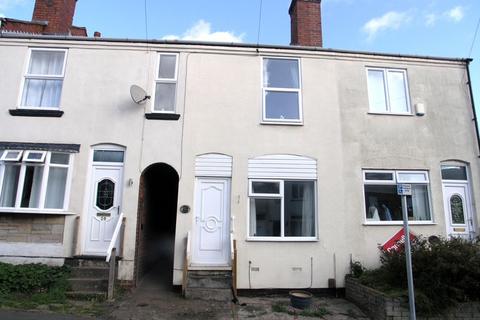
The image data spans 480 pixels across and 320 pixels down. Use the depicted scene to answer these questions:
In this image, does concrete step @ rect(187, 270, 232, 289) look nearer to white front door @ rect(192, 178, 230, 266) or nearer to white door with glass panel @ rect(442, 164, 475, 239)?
white front door @ rect(192, 178, 230, 266)

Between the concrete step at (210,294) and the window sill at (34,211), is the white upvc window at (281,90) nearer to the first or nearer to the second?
the concrete step at (210,294)

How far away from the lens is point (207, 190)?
28.7ft

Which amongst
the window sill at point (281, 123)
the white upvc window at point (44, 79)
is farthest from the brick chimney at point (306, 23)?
the white upvc window at point (44, 79)

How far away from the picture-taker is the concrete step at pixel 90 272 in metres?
7.77

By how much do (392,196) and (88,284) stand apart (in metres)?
7.57

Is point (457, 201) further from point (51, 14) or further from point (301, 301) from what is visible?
point (51, 14)

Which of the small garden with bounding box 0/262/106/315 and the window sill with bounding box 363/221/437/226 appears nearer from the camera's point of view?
the small garden with bounding box 0/262/106/315

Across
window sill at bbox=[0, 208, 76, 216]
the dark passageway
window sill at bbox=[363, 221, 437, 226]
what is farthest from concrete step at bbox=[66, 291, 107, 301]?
window sill at bbox=[363, 221, 437, 226]

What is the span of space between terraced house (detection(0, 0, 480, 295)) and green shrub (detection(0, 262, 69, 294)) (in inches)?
29.5

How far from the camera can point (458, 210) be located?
9.48 m

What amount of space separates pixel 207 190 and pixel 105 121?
3047 mm

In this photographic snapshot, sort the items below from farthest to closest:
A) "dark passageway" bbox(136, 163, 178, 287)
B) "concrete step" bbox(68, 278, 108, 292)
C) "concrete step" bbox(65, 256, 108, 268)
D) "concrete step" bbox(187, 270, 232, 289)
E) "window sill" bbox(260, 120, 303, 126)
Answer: "window sill" bbox(260, 120, 303, 126), "dark passageway" bbox(136, 163, 178, 287), "concrete step" bbox(65, 256, 108, 268), "concrete step" bbox(187, 270, 232, 289), "concrete step" bbox(68, 278, 108, 292)

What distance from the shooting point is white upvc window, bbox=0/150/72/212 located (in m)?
8.36

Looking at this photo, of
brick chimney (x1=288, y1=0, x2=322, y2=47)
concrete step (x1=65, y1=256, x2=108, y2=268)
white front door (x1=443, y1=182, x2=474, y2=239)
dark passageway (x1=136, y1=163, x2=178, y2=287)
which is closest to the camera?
concrete step (x1=65, y1=256, x2=108, y2=268)
